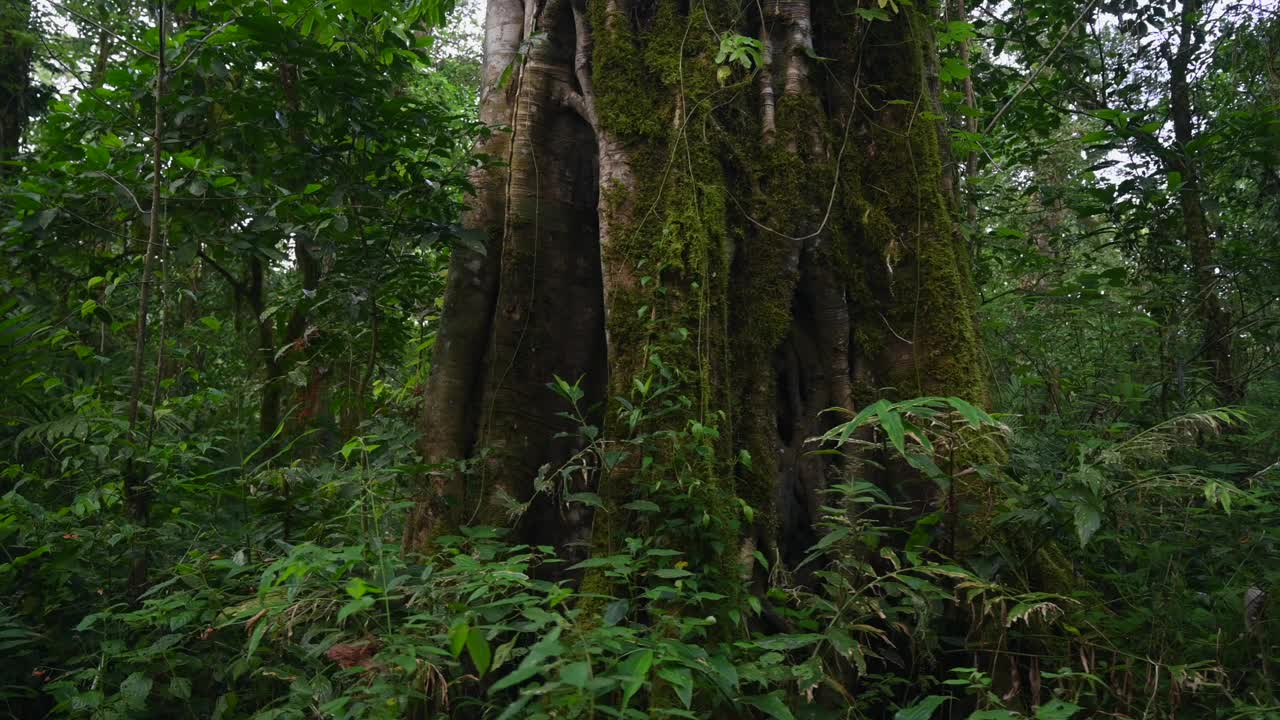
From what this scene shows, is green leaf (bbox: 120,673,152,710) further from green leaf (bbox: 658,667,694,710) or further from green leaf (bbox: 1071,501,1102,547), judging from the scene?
green leaf (bbox: 1071,501,1102,547)

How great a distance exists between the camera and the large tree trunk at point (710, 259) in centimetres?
331

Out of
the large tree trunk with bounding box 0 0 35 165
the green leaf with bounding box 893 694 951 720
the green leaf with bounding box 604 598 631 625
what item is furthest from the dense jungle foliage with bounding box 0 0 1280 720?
the large tree trunk with bounding box 0 0 35 165

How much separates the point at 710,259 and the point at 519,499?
1435 millimetres

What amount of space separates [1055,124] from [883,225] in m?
3.98

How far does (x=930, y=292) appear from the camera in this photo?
3.59 m

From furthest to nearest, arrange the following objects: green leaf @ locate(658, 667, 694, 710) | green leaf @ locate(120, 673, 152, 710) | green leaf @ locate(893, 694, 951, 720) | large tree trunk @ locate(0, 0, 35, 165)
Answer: large tree trunk @ locate(0, 0, 35, 165)
green leaf @ locate(120, 673, 152, 710)
green leaf @ locate(893, 694, 951, 720)
green leaf @ locate(658, 667, 694, 710)

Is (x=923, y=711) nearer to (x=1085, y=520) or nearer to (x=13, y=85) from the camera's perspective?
(x=1085, y=520)

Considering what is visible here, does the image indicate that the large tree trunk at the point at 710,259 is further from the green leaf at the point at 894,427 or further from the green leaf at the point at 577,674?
the green leaf at the point at 577,674

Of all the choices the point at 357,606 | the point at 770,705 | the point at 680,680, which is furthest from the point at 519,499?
the point at 680,680

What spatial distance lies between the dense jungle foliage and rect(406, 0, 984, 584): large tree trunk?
0.09 metres

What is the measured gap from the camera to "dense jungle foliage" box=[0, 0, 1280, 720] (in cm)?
236

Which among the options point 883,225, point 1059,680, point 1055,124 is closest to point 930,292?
point 883,225

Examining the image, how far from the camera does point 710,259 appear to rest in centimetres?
336

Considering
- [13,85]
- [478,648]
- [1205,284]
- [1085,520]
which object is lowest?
[478,648]
